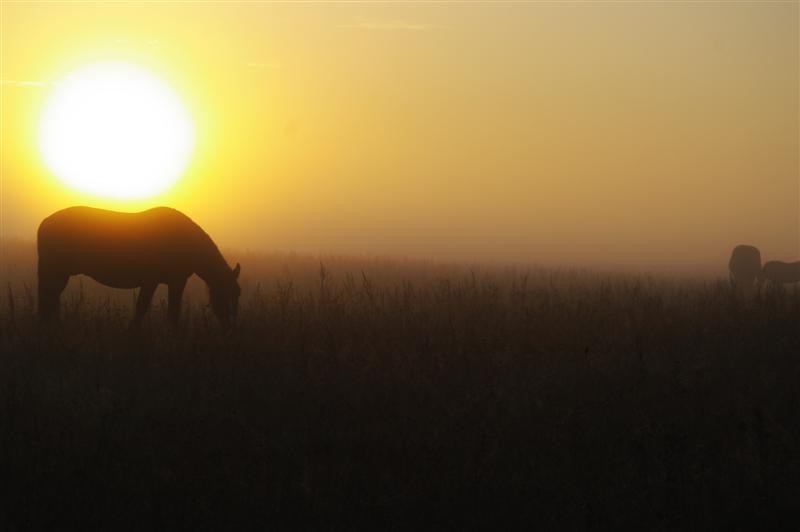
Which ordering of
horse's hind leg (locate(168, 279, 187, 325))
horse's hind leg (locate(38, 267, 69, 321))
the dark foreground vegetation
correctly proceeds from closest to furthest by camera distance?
the dark foreground vegetation < horse's hind leg (locate(168, 279, 187, 325)) < horse's hind leg (locate(38, 267, 69, 321))

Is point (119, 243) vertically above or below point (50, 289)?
above

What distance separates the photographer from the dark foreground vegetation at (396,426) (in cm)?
550

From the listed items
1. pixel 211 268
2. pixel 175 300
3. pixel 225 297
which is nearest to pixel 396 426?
pixel 225 297

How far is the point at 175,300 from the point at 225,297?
27.2 inches

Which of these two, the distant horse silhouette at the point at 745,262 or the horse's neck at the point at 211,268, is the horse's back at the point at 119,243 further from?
the distant horse silhouette at the point at 745,262

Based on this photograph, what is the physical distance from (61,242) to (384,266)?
19.3 m

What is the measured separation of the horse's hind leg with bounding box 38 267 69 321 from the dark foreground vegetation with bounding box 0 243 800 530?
4.29ft

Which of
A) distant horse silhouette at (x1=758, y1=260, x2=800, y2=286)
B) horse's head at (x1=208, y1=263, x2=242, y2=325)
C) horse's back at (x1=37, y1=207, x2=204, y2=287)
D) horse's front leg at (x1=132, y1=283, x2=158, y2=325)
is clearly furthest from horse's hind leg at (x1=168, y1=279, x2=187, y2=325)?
Answer: distant horse silhouette at (x1=758, y1=260, x2=800, y2=286)

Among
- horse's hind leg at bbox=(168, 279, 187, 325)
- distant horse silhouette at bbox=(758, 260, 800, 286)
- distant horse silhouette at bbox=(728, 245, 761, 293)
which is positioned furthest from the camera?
distant horse silhouette at bbox=(728, 245, 761, 293)

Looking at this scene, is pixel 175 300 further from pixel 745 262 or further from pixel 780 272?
pixel 745 262

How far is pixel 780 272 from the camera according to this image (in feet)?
99.2

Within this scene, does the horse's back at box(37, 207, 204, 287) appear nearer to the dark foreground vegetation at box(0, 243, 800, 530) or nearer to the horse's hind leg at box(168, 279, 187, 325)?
the horse's hind leg at box(168, 279, 187, 325)

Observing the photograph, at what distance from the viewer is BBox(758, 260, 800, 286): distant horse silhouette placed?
2980cm

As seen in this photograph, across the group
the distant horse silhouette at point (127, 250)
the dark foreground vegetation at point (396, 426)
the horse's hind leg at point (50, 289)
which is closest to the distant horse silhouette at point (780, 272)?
the dark foreground vegetation at point (396, 426)
